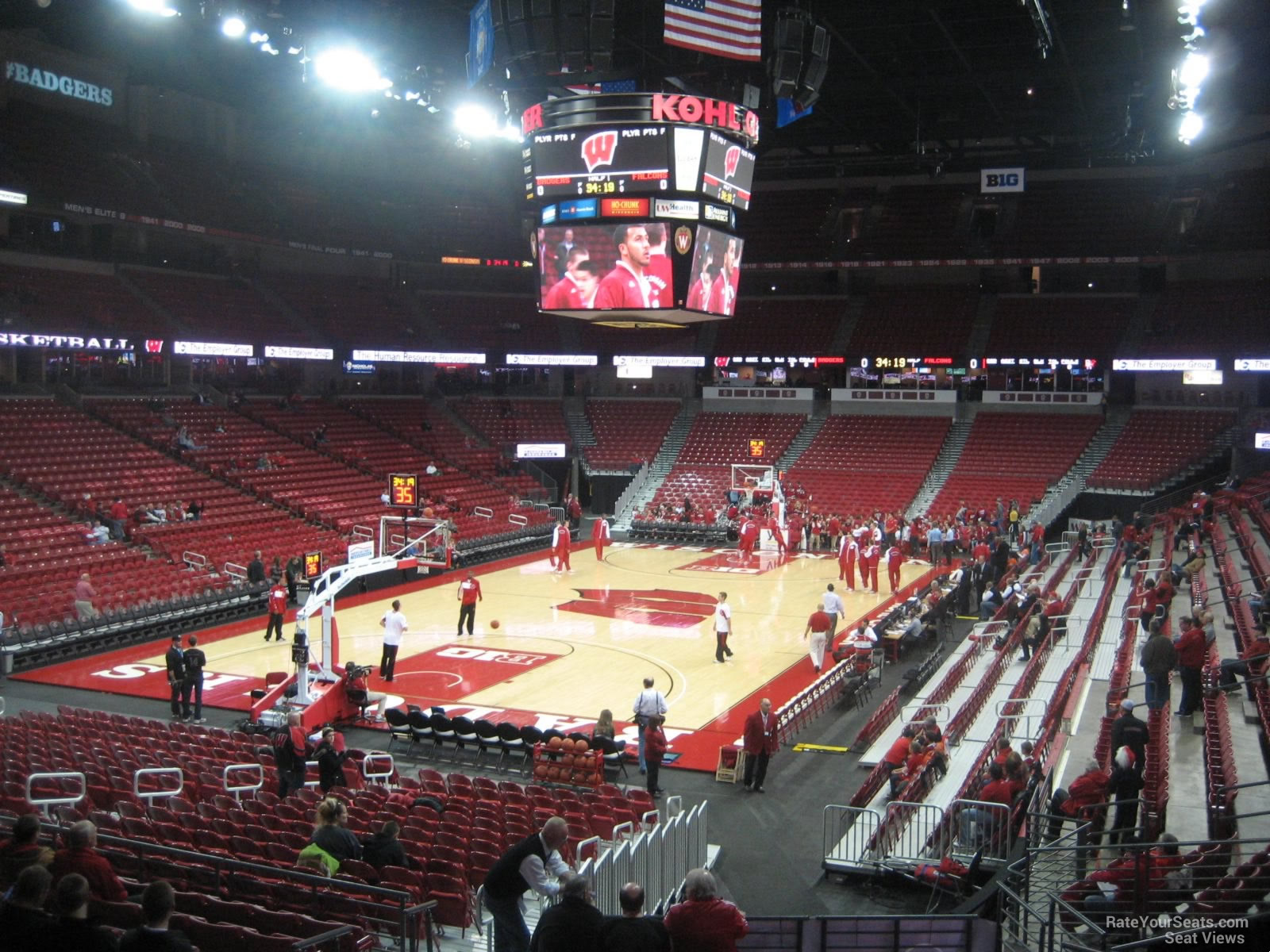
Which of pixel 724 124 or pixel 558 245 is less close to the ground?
pixel 724 124

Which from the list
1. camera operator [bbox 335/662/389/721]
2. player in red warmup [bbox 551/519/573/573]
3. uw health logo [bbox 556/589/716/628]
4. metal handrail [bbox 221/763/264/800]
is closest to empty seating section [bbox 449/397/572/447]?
player in red warmup [bbox 551/519/573/573]

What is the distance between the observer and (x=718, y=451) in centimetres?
4219

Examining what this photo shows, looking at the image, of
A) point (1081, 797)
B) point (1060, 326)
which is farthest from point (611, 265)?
point (1060, 326)

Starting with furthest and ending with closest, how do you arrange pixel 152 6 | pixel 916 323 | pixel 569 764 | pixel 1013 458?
pixel 916 323, pixel 1013 458, pixel 152 6, pixel 569 764

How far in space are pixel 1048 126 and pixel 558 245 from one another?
23079 mm

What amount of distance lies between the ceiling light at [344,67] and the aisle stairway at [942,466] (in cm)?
2140

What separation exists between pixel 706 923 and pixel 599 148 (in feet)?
50.3

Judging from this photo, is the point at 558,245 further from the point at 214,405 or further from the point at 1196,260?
the point at 1196,260

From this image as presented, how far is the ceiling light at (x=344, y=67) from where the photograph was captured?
24.2m

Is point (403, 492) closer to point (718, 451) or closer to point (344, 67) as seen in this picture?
point (344, 67)

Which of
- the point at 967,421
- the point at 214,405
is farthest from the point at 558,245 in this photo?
the point at 967,421

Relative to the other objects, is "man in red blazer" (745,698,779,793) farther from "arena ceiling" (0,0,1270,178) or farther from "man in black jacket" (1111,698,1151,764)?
"arena ceiling" (0,0,1270,178)

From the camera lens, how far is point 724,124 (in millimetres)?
18656

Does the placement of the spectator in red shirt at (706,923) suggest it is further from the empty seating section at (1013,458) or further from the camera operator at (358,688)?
the empty seating section at (1013,458)
